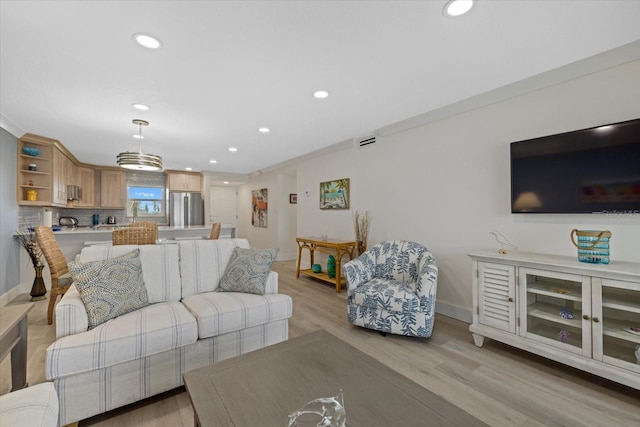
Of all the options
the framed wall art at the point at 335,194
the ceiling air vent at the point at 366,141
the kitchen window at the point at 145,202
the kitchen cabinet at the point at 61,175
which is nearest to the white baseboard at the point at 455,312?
the framed wall art at the point at 335,194

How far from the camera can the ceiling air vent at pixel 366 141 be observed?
13.5 ft

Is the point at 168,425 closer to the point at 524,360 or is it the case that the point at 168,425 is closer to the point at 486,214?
the point at 524,360

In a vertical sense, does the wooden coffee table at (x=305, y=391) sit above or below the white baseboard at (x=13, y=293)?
above

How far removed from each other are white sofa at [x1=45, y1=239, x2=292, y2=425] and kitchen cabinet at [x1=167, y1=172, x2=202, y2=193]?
17.4 feet

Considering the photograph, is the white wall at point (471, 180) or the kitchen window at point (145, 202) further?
the kitchen window at point (145, 202)

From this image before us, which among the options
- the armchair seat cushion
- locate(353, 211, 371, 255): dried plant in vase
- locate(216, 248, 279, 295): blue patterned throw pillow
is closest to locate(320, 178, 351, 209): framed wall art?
locate(353, 211, 371, 255): dried plant in vase

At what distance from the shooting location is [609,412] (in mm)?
1655

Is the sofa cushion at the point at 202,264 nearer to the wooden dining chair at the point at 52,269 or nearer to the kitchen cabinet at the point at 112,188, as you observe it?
the wooden dining chair at the point at 52,269

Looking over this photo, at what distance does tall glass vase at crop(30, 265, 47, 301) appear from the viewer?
12.4 feet

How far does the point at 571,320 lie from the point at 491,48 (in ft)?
6.71

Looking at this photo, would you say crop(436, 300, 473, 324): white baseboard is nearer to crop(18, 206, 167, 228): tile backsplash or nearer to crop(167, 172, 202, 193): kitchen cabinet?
crop(18, 206, 167, 228): tile backsplash

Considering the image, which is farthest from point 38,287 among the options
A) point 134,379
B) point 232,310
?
point 232,310

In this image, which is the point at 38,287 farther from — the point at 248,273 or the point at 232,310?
the point at 232,310

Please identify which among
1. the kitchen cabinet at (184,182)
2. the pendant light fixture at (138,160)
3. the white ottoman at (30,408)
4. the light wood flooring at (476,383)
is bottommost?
the light wood flooring at (476,383)
